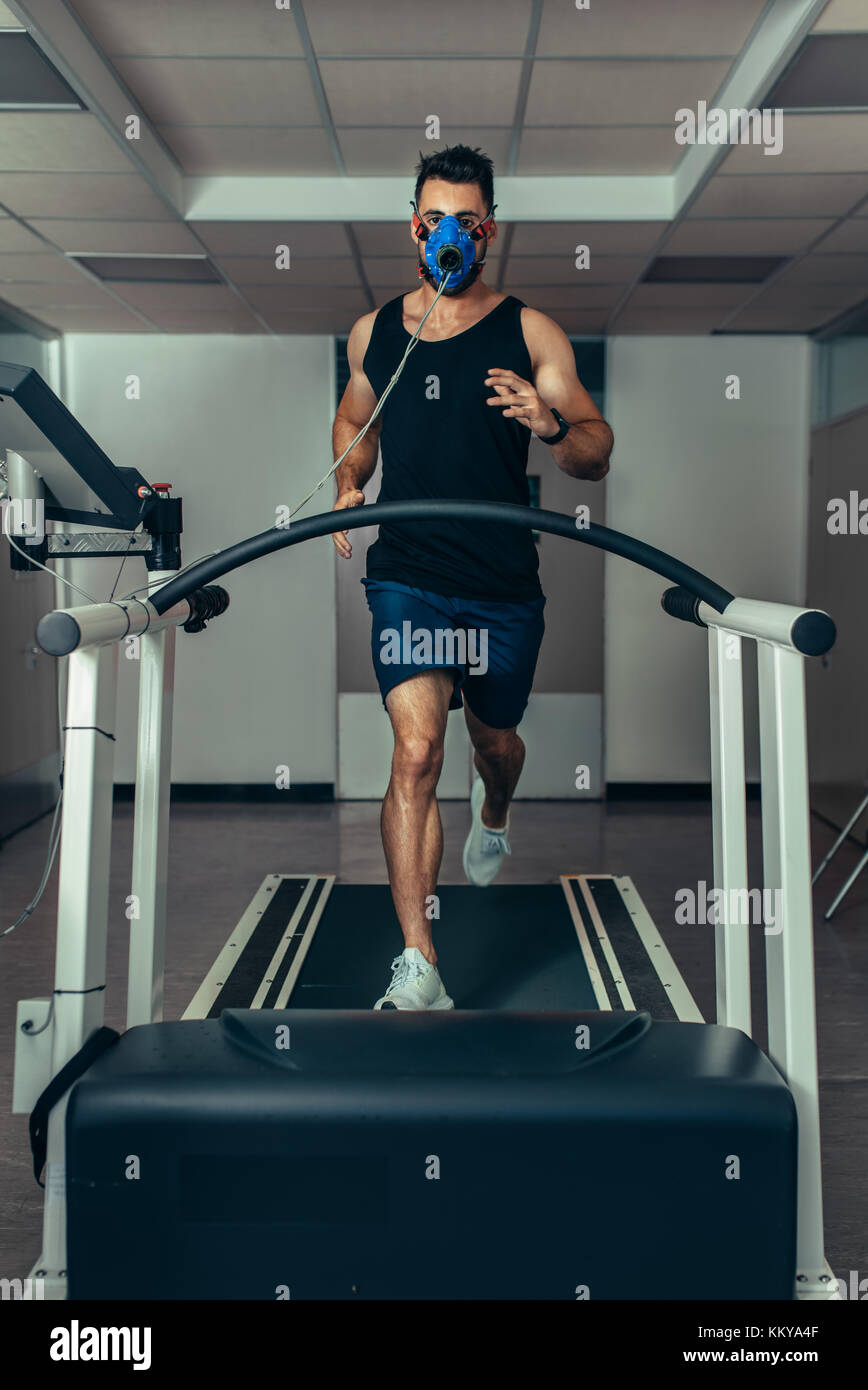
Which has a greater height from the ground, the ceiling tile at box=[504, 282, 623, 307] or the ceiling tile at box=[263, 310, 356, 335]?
the ceiling tile at box=[263, 310, 356, 335]

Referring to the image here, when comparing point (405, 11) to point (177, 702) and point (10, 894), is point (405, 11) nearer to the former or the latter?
point (10, 894)

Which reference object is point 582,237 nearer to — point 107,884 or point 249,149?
point 249,149

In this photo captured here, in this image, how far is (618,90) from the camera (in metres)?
3.32

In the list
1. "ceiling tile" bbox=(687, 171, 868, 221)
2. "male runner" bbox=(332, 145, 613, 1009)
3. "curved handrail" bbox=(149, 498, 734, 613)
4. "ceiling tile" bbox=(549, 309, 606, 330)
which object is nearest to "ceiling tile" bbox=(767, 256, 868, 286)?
"ceiling tile" bbox=(687, 171, 868, 221)

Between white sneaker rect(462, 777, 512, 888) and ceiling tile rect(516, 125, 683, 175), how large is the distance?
2.18 m

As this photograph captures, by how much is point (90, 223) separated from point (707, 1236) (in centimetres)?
409

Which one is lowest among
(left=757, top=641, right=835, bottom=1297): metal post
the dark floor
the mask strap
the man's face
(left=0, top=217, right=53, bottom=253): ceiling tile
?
the dark floor

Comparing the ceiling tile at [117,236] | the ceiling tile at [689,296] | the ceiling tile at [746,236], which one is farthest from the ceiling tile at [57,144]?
the ceiling tile at [689,296]

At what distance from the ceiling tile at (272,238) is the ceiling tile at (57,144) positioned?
Result: 0.57 metres

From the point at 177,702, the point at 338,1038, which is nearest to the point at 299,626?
the point at 177,702

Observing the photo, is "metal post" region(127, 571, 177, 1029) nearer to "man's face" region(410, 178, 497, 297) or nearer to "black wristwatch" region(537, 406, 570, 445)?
"black wristwatch" region(537, 406, 570, 445)

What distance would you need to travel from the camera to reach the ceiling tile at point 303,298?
5.01 meters

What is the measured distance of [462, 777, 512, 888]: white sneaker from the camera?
9.80 ft

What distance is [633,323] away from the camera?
5629mm
